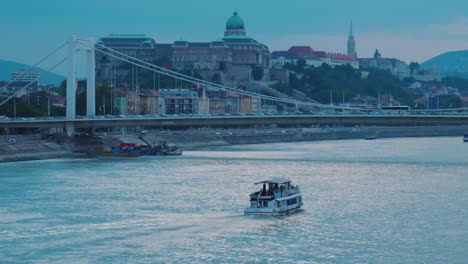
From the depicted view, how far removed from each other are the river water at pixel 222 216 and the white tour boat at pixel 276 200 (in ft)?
0.83

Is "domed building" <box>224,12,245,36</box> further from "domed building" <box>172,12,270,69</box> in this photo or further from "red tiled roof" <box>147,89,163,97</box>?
"red tiled roof" <box>147,89,163,97</box>

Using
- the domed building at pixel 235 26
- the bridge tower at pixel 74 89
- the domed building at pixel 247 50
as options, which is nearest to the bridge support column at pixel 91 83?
the bridge tower at pixel 74 89

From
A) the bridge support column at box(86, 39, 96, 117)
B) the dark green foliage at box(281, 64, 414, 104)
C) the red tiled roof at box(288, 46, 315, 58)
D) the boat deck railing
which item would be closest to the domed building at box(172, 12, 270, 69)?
the dark green foliage at box(281, 64, 414, 104)

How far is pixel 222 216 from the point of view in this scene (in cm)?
1953

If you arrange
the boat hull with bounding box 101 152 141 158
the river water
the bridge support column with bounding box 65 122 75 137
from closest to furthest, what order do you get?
the river water, the boat hull with bounding box 101 152 141 158, the bridge support column with bounding box 65 122 75 137

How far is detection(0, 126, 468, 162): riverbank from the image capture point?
33.8 meters

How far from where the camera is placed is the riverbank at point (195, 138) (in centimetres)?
3375

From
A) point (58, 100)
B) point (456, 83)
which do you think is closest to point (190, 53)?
point (58, 100)

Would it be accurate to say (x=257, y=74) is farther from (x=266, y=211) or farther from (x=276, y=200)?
(x=266, y=211)

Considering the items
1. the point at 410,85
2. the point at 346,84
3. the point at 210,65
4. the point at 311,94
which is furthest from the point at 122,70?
the point at 410,85

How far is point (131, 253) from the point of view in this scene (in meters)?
16.2

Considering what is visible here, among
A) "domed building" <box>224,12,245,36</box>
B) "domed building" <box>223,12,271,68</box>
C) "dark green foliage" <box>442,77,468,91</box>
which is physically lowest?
"dark green foliage" <box>442,77,468,91</box>

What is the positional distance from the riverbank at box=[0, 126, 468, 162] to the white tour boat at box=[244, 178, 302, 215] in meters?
12.2

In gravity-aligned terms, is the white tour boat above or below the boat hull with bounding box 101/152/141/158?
below
